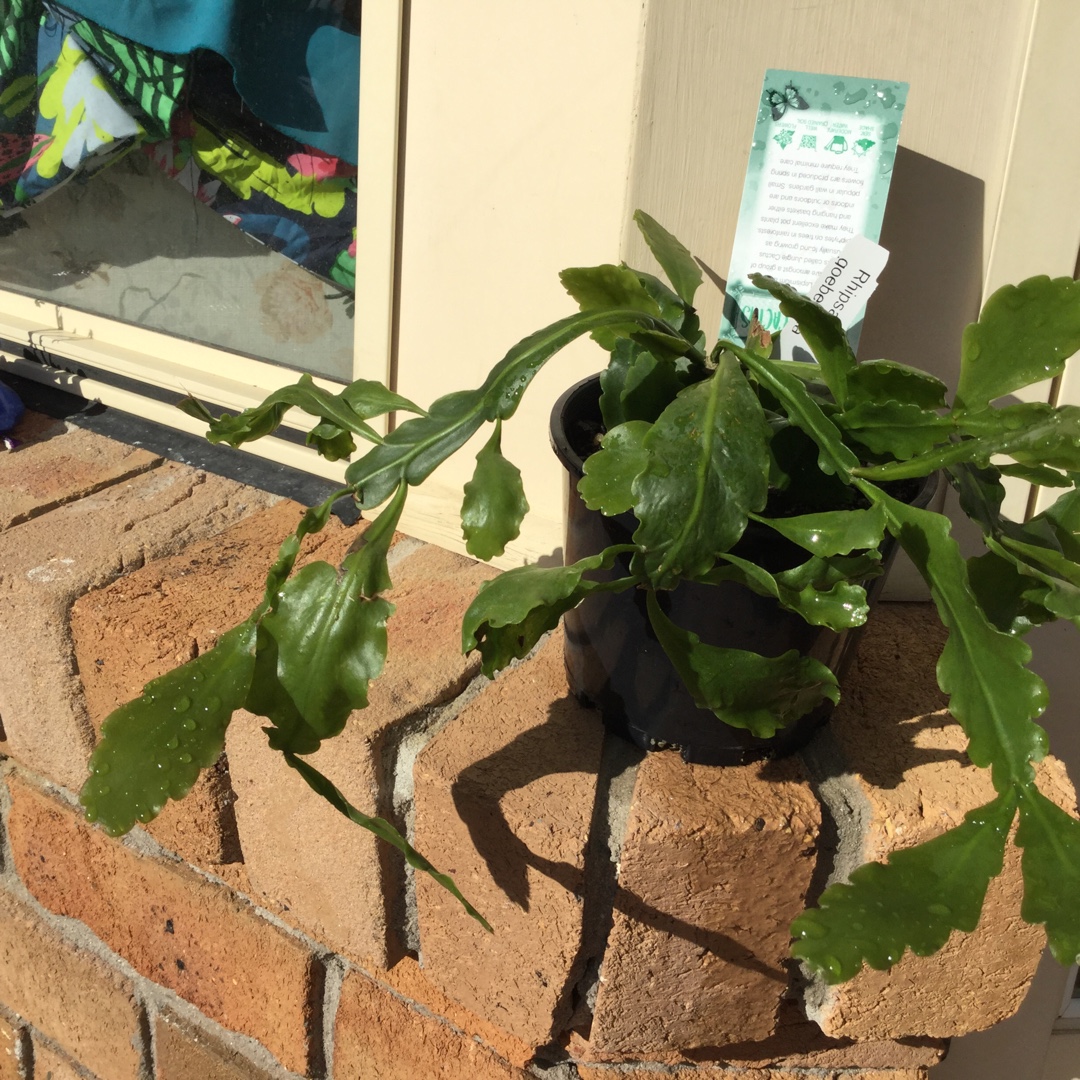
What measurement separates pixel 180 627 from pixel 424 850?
0.88 ft

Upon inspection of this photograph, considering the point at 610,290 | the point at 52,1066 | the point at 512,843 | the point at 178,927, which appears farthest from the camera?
the point at 52,1066

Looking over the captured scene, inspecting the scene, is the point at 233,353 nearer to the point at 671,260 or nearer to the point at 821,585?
the point at 671,260

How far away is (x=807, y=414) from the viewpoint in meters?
0.52

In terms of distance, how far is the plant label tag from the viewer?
69 cm

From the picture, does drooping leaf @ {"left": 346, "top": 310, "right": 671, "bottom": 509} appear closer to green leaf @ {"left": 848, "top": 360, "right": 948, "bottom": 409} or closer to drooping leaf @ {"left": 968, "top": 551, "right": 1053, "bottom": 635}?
green leaf @ {"left": 848, "top": 360, "right": 948, "bottom": 409}

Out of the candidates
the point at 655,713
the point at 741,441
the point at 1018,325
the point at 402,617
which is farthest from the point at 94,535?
the point at 1018,325

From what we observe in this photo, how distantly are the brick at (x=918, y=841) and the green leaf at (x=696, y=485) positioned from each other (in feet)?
0.98

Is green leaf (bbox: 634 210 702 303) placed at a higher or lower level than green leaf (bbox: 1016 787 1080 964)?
higher

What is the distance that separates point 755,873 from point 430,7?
0.70 meters

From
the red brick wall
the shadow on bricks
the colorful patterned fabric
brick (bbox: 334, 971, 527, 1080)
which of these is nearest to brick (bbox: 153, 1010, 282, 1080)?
the red brick wall

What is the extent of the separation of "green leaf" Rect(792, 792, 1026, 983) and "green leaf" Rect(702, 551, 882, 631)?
11 cm

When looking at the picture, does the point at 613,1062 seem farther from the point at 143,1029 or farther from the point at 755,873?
the point at 143,1029

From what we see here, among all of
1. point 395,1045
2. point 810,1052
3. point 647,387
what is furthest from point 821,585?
point 395,1045

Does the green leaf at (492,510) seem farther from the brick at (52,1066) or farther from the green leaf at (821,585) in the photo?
the brick at (52,1066)
